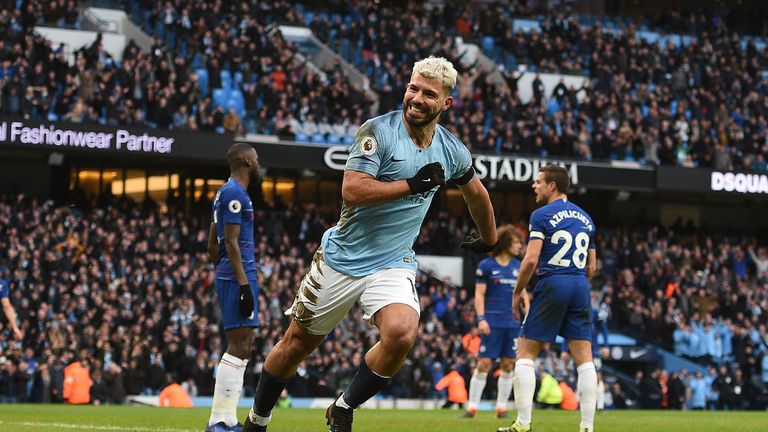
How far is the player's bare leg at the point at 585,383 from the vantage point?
1055 centimetres

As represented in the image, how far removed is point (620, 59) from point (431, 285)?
525 inches

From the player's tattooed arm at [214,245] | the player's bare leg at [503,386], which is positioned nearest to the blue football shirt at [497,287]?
the player's bare leg at [503,386]

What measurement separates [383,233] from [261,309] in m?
20.3

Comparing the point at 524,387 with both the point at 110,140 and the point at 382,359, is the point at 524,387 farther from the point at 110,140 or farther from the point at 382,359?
the point at 110,140

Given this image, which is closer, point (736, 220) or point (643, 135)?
point (643, 135)

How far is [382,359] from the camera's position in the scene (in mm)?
7484

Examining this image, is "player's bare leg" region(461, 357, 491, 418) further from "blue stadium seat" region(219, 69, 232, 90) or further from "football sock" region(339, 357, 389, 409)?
"blue stadium seat" region(219, 69, 232, 90)

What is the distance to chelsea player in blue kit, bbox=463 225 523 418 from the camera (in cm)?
1578

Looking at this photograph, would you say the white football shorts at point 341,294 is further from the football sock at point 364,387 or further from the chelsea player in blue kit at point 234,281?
the chelsea player in blue kit at point 234,281

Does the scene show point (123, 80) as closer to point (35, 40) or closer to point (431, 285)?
point (35, 40)

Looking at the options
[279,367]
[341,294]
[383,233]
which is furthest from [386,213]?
[279,367]

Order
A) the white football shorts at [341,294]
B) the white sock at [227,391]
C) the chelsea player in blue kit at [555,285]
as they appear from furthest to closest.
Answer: the chelsea player in blue kit at [555,285]
the white sock at [227,391]
the white football shorts at [341,294]

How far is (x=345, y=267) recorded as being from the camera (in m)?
7.57

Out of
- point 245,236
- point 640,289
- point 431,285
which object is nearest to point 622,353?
point 640,289
